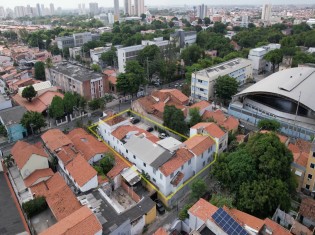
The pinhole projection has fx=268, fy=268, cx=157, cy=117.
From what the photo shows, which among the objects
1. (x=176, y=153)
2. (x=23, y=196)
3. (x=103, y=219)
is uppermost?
(x=176, y=153)

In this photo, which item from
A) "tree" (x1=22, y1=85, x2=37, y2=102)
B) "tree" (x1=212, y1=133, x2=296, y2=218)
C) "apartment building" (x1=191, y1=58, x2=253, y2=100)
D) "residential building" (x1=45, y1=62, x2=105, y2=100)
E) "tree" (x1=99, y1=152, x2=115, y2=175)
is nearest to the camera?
"tree" (x1=212, y1=133, x2=296, y2=218)

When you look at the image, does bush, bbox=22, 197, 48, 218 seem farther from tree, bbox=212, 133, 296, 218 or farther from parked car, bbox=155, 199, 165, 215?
tree, bbox=212, 133, 296, 218

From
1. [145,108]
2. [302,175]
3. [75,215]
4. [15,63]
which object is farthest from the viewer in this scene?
[15,63]

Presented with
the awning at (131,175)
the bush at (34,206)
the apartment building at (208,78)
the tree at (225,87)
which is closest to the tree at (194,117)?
the tree at (225,87)

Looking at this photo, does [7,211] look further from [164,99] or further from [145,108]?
[164,99]

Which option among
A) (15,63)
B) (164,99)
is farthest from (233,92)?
(15,63)

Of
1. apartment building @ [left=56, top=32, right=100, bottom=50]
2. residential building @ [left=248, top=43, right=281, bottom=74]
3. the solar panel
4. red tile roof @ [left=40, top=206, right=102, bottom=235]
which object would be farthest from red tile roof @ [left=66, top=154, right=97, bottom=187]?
apartment building @ [left=56, top=32, right=100, bottom=50]

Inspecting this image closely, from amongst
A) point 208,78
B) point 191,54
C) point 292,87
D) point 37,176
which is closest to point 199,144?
point 37,176

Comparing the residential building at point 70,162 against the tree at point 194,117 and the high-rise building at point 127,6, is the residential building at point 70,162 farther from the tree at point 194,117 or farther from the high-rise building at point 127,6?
the high-rise building at point 127,6
